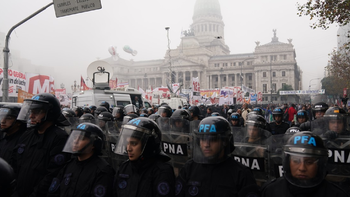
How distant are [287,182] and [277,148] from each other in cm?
83

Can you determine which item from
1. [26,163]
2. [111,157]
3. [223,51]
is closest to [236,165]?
[26,163]

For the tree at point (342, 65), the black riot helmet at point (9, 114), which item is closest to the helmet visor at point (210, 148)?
the black riot helmet at point (9, 114)

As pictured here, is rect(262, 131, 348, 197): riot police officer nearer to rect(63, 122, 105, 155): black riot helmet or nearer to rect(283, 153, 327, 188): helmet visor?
rect(283, 153, 327, 188): helmet visor

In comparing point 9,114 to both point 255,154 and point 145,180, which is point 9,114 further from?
point 255,154

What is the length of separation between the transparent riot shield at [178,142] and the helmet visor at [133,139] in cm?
152

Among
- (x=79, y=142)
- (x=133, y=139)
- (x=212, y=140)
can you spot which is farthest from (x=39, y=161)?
(x=212, y=140)

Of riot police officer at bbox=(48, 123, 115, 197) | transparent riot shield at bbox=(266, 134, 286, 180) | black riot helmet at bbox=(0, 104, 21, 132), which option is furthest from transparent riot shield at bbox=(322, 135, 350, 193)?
black riot helmet at bbox=(0, 104, 21, 132)

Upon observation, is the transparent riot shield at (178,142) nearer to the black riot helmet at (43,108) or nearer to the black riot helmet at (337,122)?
the black riot helmet at (43,108)

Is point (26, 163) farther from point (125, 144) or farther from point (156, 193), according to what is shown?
point (156, 193)

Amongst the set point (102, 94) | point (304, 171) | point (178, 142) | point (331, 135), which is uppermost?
point (102, 94)

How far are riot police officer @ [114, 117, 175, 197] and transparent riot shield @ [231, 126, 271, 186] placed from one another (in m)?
1.00

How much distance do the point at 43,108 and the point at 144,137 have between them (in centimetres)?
148

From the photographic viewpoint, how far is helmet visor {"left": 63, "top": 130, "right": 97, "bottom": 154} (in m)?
2.91

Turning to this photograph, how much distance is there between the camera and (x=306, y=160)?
7.01 ft
